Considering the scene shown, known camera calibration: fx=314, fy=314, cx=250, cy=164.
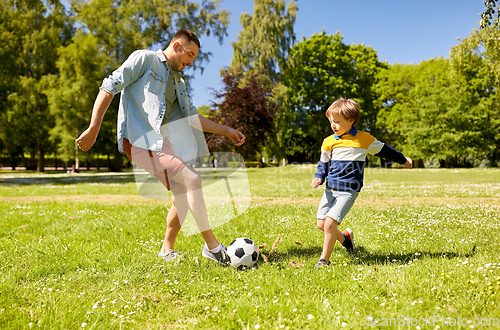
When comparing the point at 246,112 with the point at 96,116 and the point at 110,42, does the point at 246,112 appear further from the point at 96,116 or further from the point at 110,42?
the point at 110,42

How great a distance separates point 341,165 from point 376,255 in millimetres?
1390

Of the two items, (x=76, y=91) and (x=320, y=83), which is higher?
(x=320, y=83)

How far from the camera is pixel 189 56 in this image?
3.79m

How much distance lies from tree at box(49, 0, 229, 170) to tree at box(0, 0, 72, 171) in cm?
379

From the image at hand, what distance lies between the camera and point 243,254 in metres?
3.90

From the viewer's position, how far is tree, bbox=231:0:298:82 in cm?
3422

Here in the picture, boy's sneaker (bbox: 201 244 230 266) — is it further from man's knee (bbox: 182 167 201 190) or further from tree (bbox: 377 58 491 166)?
tree (bbox: 377 58 491 166)

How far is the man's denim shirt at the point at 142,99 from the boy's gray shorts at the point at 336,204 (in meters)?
2.16

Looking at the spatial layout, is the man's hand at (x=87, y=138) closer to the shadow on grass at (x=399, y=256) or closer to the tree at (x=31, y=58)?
the shadow on grass at (x=399, y=256)

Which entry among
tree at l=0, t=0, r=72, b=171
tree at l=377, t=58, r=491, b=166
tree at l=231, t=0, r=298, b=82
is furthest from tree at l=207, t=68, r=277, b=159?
tree at l=377, t=58, r=491, b=166

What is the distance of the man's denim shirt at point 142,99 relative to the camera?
11.6ft

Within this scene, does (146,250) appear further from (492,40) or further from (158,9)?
(158,9)

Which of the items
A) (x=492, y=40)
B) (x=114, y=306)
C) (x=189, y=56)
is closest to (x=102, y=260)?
(x=114, y=306)

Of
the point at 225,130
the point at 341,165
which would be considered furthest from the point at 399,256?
the point at 225,130
